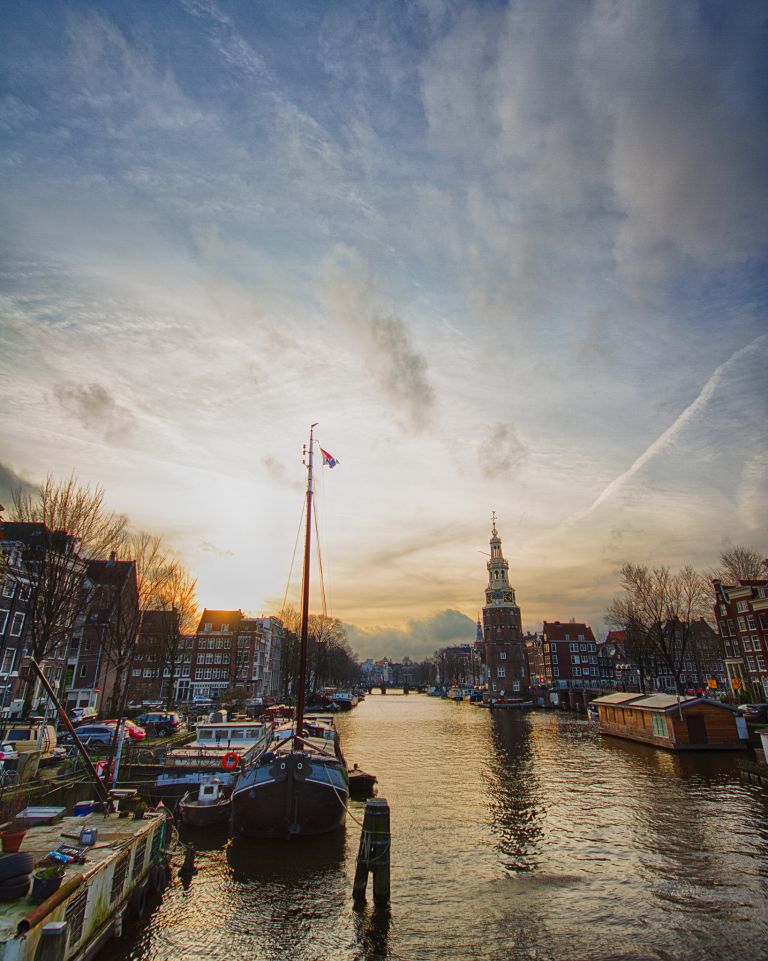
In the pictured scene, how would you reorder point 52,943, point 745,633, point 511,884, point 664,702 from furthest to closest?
point 745,633
point 664,702
point 511,884
point 52,943

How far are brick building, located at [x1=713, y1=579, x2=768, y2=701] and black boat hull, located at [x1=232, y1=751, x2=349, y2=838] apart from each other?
69.5 meters

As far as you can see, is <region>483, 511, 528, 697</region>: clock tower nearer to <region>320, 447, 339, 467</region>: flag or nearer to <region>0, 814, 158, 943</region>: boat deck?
<region>320, 447, 339, 467</region>: flag

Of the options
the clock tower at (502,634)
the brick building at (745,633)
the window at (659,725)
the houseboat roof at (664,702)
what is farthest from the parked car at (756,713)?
the clock tower at (502,634)

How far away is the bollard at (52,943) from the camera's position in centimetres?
1112

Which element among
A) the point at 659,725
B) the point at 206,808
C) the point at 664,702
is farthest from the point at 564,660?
the point at 206,808

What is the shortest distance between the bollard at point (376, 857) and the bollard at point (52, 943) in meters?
9.47

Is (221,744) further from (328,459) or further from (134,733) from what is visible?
(328,459)

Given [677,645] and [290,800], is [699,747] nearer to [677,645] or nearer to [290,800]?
[290,800]

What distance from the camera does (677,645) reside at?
122 m

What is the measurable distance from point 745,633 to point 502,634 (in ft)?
252

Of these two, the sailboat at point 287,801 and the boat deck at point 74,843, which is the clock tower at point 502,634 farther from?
the boat deck at point 74,843

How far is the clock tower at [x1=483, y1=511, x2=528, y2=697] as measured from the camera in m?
145

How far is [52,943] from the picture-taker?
37.3 feet

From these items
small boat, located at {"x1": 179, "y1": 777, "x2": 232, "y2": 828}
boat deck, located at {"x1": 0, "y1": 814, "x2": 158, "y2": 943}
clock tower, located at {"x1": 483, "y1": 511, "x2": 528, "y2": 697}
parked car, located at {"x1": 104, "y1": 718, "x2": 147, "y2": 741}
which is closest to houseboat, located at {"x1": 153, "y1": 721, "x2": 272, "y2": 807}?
small boat, located at {"x1": 179, "y1": 777, "x2": 232, "y2": 828}
